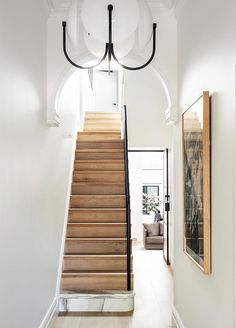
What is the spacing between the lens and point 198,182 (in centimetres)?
267

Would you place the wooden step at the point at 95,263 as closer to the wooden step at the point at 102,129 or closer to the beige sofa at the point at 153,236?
the wooden step at the point at 102,129

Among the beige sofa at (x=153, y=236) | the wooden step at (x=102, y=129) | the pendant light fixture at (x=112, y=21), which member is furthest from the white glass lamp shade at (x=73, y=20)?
the beige sofa at (x=153, y=236)

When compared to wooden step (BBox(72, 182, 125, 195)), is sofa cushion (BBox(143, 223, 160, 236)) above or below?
below

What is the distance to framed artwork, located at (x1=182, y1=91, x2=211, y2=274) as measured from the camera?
8.02 ft

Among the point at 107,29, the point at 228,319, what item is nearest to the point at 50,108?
the point at 107,29

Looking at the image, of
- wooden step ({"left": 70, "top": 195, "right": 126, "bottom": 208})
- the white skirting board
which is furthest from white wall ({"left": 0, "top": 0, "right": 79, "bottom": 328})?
wooden step ({"left": 70, "top": 195, "right": 126, "bottom": 208})

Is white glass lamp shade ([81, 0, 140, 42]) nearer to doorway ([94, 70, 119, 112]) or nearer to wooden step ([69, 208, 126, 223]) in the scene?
wooden step ([69, 208, 126, 223])

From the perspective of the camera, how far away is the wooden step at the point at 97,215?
5793 millimetres

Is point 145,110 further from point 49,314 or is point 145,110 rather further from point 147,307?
point 49,314

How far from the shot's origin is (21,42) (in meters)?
2.81

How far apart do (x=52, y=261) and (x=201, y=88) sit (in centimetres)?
261

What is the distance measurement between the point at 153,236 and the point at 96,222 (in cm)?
439

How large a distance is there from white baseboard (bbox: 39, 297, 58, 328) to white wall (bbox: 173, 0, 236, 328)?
134 centimetres

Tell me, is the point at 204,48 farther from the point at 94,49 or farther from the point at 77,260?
the point at 77,260
